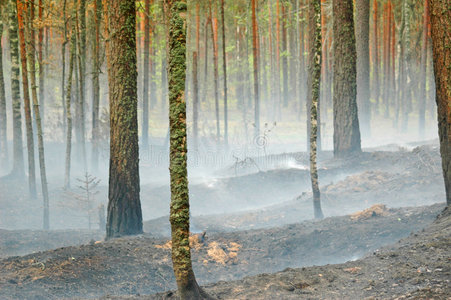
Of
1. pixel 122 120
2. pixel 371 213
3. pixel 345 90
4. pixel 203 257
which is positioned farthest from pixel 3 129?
pixel 371 213

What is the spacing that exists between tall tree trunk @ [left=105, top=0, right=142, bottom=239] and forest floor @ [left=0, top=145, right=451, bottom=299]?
0.74m

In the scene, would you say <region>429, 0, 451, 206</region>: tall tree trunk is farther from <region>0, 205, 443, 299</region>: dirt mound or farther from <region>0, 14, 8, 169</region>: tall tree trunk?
<region>0, 14, 8, 169</region>: tall tree trunk

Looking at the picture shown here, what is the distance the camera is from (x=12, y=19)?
57.1ft

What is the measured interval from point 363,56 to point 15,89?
15223mm

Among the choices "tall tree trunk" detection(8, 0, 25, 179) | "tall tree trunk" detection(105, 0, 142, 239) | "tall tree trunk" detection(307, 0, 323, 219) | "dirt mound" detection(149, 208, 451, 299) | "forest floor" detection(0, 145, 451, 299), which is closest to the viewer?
"dirt mound" detection(149, 208, 451, 299)

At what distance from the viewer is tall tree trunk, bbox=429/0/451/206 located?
26.6 feet

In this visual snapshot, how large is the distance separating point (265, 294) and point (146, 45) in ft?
66.8

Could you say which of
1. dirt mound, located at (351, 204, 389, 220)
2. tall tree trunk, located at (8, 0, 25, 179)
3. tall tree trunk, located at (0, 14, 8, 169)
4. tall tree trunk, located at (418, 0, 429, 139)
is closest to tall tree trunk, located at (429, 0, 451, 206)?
dirt mound, located at (351, 204, 389, 220)

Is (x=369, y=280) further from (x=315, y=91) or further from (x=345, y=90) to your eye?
(x=345, y=90)

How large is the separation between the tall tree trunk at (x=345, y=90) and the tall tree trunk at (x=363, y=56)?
6138mm

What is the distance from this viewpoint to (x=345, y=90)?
17.1m

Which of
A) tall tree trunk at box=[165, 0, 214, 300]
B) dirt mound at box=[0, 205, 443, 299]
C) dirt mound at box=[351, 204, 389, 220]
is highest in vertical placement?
tall tree trunk at box=[165, 0, 214, 300]

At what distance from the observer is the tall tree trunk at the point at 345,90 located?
54.5ft

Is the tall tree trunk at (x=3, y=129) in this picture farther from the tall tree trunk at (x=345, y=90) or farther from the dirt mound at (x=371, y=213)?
the dirt mound at (x=371, y=213)
